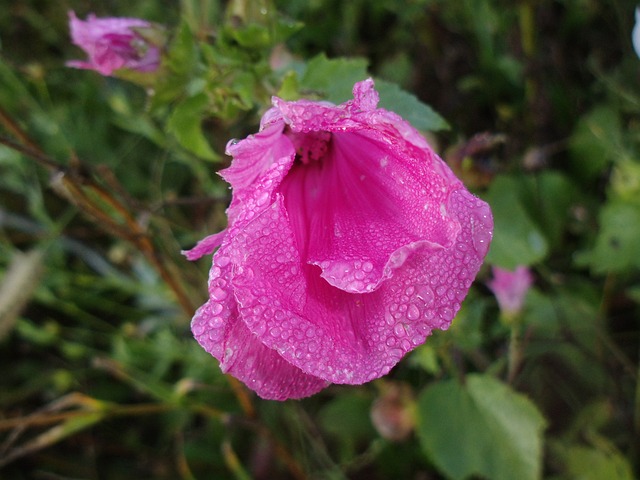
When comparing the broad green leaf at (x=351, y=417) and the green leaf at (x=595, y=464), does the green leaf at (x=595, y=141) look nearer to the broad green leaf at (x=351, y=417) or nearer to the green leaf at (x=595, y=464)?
the green leaf at (x=595, y=464)

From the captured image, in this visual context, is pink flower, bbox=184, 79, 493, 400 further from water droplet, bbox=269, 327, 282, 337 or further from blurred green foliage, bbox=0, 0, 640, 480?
blurred green foliage, bbox=0, 0, 640, 480

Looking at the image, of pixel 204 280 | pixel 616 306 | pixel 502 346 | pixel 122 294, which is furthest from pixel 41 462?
pixel 616 306

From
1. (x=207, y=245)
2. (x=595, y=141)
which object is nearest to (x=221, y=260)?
(x=207, y=245)

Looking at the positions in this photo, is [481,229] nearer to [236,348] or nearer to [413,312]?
[413,312]

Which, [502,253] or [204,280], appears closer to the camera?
[502,253]

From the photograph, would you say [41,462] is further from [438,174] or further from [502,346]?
[438,174]

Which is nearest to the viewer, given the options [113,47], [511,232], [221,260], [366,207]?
[221,260]
